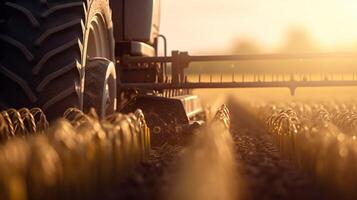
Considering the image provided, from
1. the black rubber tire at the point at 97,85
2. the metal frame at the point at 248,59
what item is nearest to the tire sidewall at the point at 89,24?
the black rubber tire at the point at 97,85

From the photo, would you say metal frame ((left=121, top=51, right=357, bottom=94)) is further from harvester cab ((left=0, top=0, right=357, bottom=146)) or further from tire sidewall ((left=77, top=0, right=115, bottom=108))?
tire sidewall ((left=77, top=0, right=115, bottom=108))

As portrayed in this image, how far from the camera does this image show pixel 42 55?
670cm

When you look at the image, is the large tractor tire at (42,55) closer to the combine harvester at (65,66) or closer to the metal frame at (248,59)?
the combine harvester at (65,66)

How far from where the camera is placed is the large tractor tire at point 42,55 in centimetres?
663

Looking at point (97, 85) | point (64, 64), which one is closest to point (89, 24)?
point (97, 85)

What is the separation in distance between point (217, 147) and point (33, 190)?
1.59 m

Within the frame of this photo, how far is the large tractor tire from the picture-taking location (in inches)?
261

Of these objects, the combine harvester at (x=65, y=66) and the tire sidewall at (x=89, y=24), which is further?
the tire sidewall at (x=89, y=24)

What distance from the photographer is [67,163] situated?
14.1 ft

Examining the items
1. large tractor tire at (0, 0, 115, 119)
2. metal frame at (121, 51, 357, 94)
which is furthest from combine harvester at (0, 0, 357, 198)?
metal frame at (121, 51, 357, 94)

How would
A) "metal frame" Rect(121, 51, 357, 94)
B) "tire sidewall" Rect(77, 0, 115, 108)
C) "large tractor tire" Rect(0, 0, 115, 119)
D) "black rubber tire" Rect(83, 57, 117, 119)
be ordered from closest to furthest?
"large tractor tire" Rect(0, 0, 115, 119), "tire sidewall" Rect(77, 0, 115, 108), "black rubber tire" Rect(83, 57, 117, 119), "metal frame" Rect(121, 51, 357, 94)

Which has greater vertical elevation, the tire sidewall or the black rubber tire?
the tire sidewall

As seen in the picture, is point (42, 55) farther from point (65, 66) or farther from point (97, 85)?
point (97, 85)

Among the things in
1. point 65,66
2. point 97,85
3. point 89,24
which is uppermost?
point 89,24
